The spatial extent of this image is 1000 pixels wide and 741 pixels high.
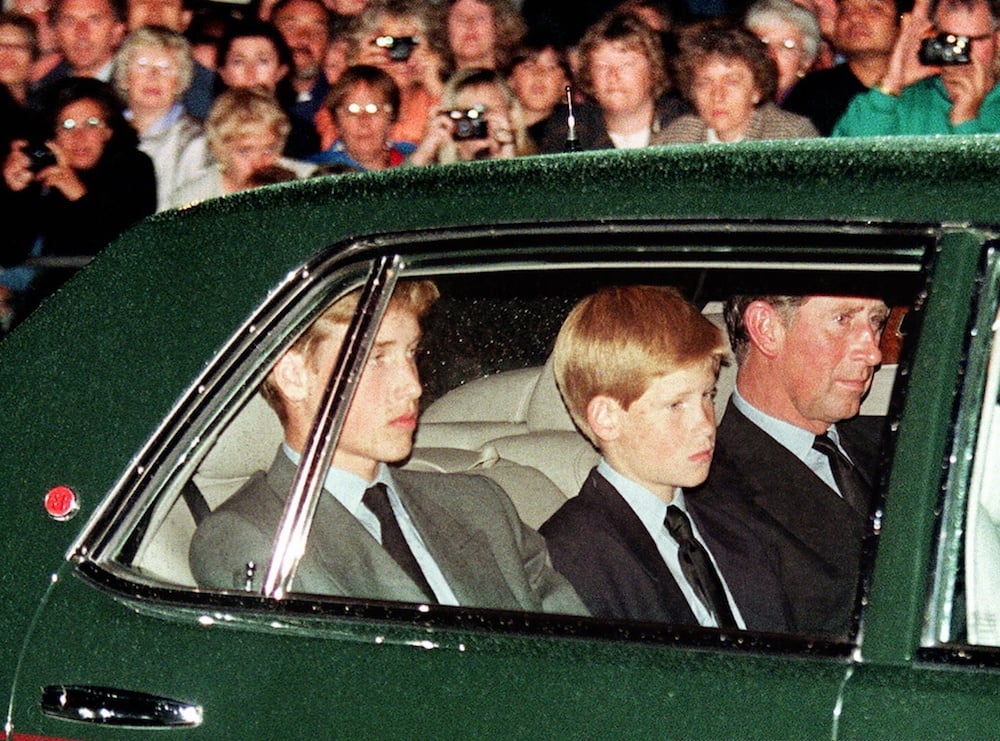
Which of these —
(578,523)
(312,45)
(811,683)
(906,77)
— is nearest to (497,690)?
(811,683)

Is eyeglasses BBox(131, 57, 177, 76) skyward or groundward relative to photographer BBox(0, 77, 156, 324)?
skyward

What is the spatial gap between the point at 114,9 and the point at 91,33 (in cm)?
14

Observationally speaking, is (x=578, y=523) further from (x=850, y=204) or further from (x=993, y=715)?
(x=993, y=715)

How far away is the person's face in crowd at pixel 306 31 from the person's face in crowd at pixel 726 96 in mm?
2224

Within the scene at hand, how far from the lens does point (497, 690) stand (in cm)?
206

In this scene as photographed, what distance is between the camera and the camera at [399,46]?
652 cm

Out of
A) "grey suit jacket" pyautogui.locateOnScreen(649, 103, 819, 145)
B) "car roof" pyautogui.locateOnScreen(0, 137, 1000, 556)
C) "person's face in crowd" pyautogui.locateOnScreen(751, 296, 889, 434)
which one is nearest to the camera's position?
"car roof" pyautogui.locateOnScreen(0, 137, 1000, 556)

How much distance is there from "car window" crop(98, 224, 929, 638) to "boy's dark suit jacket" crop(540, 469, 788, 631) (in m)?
0.04

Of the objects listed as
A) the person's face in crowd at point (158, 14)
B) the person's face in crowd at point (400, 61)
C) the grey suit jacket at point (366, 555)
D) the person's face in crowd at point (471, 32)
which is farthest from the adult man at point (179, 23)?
the grey suit jacket at point (366, 555)

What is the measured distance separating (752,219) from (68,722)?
106 centimetres

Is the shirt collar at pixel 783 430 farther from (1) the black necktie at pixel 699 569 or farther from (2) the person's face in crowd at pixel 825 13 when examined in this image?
(2) the person's face in crowd at pixel 825 13

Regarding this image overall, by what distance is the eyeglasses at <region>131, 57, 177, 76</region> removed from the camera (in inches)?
266

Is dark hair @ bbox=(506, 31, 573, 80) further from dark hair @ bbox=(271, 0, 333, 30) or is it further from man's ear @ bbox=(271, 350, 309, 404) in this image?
man's ear @ bbox=(271, 350, 309, 404)

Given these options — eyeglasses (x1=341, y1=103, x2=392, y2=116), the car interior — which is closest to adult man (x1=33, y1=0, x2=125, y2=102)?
eyeglasses (x1=341, y1=103, x2=392, y2=116)
